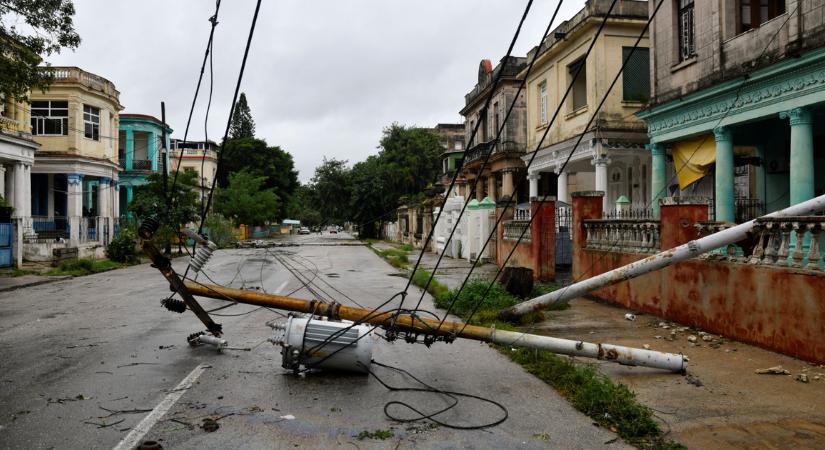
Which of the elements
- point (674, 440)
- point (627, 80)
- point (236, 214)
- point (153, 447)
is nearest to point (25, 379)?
point (153, 447)

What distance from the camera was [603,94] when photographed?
17.5 m

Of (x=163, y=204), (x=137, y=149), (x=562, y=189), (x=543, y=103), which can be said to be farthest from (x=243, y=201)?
(x=562, y=189)

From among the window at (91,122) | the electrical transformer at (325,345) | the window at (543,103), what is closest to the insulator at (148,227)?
the electrical transformer at (325,345)

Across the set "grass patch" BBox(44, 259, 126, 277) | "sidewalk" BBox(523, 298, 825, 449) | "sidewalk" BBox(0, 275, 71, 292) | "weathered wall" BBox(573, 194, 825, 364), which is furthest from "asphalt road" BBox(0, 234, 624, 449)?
"grass patch" BBox(44, 259, 126, 277)

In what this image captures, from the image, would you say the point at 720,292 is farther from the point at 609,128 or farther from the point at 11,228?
the point at 11,228

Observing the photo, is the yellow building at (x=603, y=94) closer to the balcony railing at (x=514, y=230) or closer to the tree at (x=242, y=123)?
the balcony railing at (x=514, y=230)

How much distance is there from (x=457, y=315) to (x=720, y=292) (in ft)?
14.0

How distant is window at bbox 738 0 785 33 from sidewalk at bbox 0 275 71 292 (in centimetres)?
1910

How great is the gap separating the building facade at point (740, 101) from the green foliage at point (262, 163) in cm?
4708

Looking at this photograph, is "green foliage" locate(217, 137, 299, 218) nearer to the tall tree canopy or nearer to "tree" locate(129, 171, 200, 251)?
the tall tree canopy

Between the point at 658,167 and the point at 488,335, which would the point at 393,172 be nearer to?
the point at 658,167

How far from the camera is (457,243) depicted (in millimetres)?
24547

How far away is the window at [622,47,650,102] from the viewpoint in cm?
1802

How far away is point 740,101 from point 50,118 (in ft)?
101
